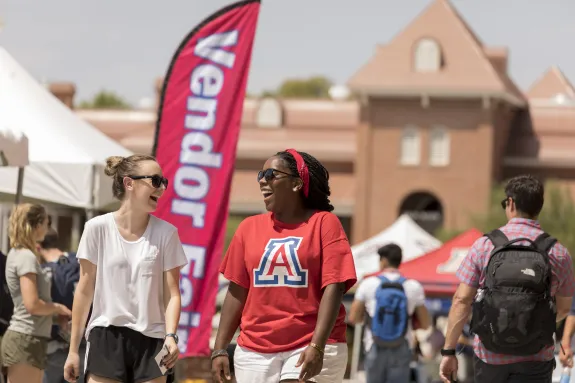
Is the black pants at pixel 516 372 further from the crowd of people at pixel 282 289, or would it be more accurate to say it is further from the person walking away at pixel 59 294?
the person walking away at pixel 59 294

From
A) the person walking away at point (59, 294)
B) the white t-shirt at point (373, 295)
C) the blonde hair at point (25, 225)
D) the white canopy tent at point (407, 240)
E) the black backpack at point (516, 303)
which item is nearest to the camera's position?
the black backpack at point (516, 303)

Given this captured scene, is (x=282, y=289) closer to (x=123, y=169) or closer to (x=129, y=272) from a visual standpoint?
(x=129, y=272)

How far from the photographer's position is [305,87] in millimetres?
125062

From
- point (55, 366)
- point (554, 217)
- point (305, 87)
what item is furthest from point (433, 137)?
point (305, 87)

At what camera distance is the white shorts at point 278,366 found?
5.41 meters

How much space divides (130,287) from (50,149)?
222 inches

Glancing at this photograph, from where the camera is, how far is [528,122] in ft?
216

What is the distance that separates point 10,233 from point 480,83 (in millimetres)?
53766

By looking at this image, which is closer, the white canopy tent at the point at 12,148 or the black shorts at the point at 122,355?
the black shorts at the point at 122,355

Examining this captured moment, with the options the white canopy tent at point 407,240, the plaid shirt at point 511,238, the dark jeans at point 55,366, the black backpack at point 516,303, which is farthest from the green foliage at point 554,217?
the black backpack at point 516,303

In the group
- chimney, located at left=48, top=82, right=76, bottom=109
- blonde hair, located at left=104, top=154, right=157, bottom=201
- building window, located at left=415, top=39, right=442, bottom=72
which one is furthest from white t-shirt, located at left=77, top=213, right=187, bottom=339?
chimney, located at left=48, top=82, right=76, bottom=109

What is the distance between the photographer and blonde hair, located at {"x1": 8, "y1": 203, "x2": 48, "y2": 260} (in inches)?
301

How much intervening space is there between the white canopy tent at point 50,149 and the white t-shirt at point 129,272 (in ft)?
16.7

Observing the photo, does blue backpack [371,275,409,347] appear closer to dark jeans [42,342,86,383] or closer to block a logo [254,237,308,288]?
dark jeans [42,342,86,383]
